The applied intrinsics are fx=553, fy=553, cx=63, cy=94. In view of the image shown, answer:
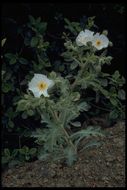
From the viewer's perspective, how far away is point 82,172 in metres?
3.96

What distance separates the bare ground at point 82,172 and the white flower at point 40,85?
578mm

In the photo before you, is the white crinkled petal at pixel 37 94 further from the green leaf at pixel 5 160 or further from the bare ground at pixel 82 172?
the green leaf at pixel 5 160

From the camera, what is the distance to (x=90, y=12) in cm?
484

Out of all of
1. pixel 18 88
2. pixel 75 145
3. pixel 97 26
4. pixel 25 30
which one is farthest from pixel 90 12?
pixel 75 145

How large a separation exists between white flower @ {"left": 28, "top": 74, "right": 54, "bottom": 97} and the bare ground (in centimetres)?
→ 58

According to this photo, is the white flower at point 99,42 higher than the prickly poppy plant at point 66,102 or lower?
higher

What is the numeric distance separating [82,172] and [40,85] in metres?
0.69

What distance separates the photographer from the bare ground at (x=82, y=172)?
388 cm

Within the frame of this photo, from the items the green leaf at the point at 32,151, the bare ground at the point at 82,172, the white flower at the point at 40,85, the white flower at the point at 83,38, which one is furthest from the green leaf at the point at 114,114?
the white flower at the point at 40,85

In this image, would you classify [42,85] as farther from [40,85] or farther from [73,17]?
[73,17]

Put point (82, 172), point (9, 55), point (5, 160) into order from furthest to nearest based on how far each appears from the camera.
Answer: point (9, 55) < point (5, 160) < point (82, 172)

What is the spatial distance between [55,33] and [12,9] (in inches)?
17.1

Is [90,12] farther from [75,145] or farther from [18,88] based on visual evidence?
[75,145]

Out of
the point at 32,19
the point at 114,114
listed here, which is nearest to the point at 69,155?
the point at 114,114
